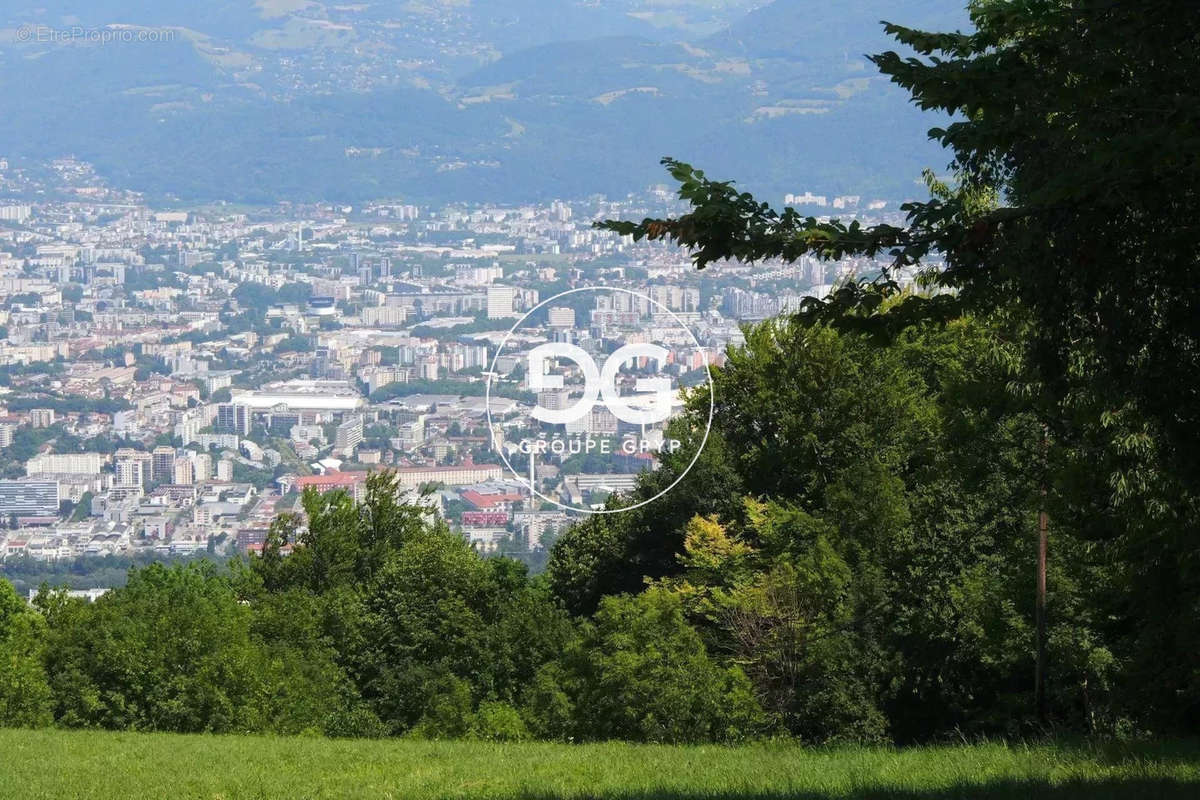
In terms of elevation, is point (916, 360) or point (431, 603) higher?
point (916, 360)

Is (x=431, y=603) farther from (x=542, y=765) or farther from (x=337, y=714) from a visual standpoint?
(x=542, y=765)

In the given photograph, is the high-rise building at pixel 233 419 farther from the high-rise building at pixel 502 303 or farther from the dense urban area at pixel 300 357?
the high-rise building at pixel 502 303

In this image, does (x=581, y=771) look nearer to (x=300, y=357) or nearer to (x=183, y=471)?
(x=183, y=471)

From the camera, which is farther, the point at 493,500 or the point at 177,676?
the point at 493,500

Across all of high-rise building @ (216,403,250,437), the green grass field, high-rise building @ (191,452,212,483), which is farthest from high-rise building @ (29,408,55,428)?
the green grass field

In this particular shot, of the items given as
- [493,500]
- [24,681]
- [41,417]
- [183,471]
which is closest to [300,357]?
[183,471]

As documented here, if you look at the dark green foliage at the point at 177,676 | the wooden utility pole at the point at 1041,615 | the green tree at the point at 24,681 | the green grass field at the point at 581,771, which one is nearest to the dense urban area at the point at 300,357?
the dark green foliage at the point at 177,676

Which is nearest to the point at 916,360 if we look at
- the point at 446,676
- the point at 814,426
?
the point at 814,426

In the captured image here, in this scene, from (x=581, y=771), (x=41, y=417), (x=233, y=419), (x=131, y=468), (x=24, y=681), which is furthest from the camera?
(x=41, y=417)

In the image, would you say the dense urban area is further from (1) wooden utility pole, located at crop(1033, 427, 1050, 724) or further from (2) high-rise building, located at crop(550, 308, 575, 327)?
(1) wooden utility pole, located at crop(1033, 427, 1050, 724)
